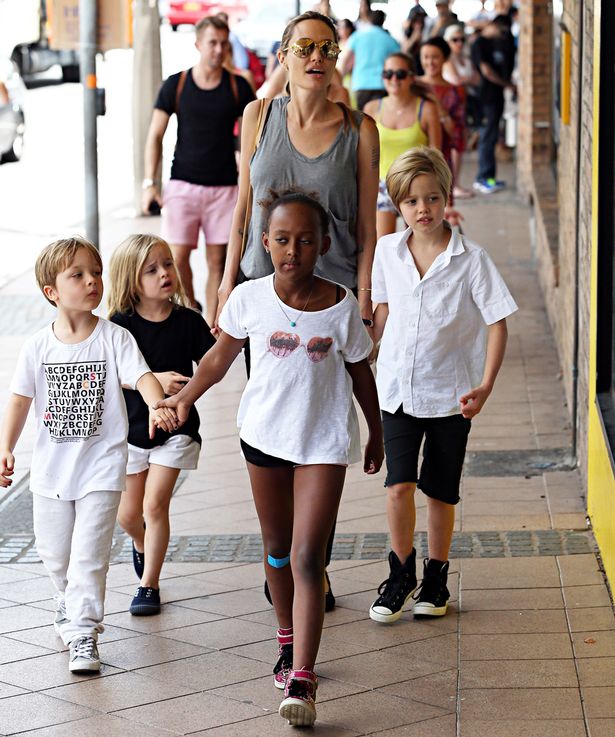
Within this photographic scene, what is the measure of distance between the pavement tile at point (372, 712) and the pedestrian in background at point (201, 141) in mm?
4915

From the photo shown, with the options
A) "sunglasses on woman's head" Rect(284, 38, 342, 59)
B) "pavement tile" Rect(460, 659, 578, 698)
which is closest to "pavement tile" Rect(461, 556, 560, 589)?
"pavement tile" Rect(460, 659, 578, 698)

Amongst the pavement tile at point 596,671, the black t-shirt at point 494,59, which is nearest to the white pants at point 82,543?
the pavement tile at point 596,671

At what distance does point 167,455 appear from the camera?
16.9 feet

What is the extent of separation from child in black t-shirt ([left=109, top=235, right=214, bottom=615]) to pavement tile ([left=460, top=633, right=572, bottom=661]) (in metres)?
1.21

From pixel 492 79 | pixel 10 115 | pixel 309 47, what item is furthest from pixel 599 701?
pixel 10 115

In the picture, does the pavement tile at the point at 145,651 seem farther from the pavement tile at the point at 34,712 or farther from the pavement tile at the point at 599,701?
the pavement tile at the point at 599,701

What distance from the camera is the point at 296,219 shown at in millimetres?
4172

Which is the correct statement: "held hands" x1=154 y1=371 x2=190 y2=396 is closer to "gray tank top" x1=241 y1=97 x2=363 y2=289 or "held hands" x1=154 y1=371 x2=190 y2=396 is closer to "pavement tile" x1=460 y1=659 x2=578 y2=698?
"gray tank top" x1=241 y1=97 x2=363 y2=289

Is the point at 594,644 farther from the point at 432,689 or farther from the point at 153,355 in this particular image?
the point at 153,355

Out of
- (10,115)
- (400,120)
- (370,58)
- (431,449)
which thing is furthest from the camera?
(10,115)

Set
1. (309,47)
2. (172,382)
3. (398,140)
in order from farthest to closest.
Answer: (398,140) → (309,47) → (172,382)

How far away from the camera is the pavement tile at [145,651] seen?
15.5ft

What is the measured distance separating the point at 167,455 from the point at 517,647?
1.45m

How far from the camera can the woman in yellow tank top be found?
957 cm
